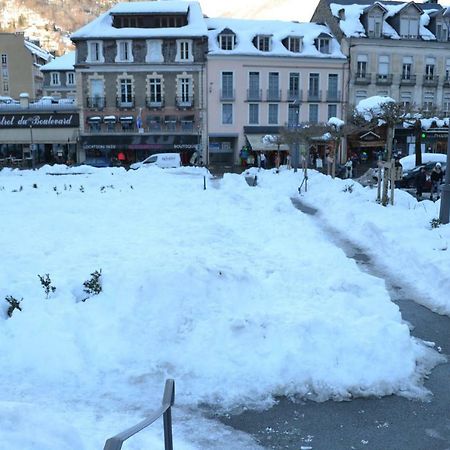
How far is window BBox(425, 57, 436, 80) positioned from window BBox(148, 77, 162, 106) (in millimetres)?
23912

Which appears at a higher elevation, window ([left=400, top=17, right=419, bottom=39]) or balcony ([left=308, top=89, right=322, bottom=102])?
window ([left=400, top=17, right=419, bottom=39])

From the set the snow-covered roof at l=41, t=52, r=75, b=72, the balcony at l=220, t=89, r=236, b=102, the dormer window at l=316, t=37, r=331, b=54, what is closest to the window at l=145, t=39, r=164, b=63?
the balcony at l=220, t=89, r=236, b=102

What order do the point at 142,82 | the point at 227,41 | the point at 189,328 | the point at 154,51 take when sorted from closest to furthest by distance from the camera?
the point at 189,328 < the point at 154,51 < the point at 142,82 < the point at 227,41

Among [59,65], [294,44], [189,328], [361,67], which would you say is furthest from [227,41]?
[189,328]

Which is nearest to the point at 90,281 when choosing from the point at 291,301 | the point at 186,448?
the point at 291,301

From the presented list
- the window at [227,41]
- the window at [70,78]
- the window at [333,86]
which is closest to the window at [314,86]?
the window at [333,86]

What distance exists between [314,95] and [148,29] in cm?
1524

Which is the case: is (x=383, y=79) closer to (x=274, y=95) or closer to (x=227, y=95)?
(x=274, y=95)

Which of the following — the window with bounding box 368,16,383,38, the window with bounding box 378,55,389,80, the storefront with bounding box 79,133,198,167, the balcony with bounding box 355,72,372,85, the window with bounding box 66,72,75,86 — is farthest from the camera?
the window with bounding box 66,72,75,86

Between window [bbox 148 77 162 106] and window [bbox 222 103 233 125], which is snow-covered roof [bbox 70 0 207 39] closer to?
window [bbox 148 77 162 106]

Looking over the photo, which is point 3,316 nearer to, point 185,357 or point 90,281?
point 90,281

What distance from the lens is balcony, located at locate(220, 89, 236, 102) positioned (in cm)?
4641

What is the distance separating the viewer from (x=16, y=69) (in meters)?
73.8

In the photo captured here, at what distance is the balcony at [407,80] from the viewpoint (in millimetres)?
48562
